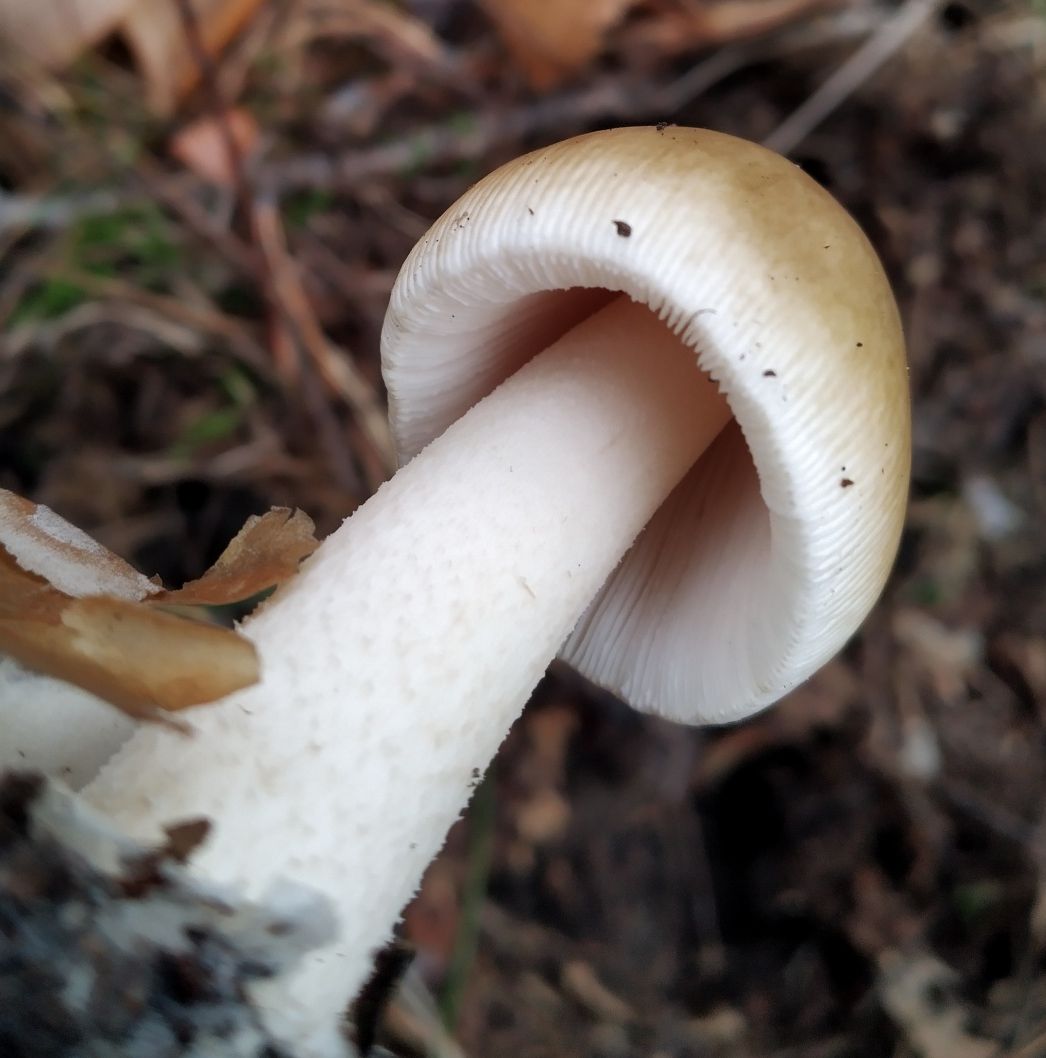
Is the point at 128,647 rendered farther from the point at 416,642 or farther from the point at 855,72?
the point at 855,72

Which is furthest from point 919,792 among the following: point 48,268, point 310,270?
point 48,268

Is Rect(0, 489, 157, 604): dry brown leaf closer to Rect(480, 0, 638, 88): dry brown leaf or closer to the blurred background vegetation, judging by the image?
the blurred background vegetation

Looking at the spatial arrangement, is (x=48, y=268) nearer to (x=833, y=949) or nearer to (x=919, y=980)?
(x=833, y=949)

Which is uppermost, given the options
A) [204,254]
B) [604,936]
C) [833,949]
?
[204,254]

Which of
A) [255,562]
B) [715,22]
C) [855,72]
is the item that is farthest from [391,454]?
[855,72]

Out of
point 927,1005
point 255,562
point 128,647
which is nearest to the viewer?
point 128,647

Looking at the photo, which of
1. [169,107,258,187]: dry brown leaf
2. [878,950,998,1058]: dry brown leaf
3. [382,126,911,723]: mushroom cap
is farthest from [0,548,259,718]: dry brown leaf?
[169,107,258,187]: dry brown leaf
